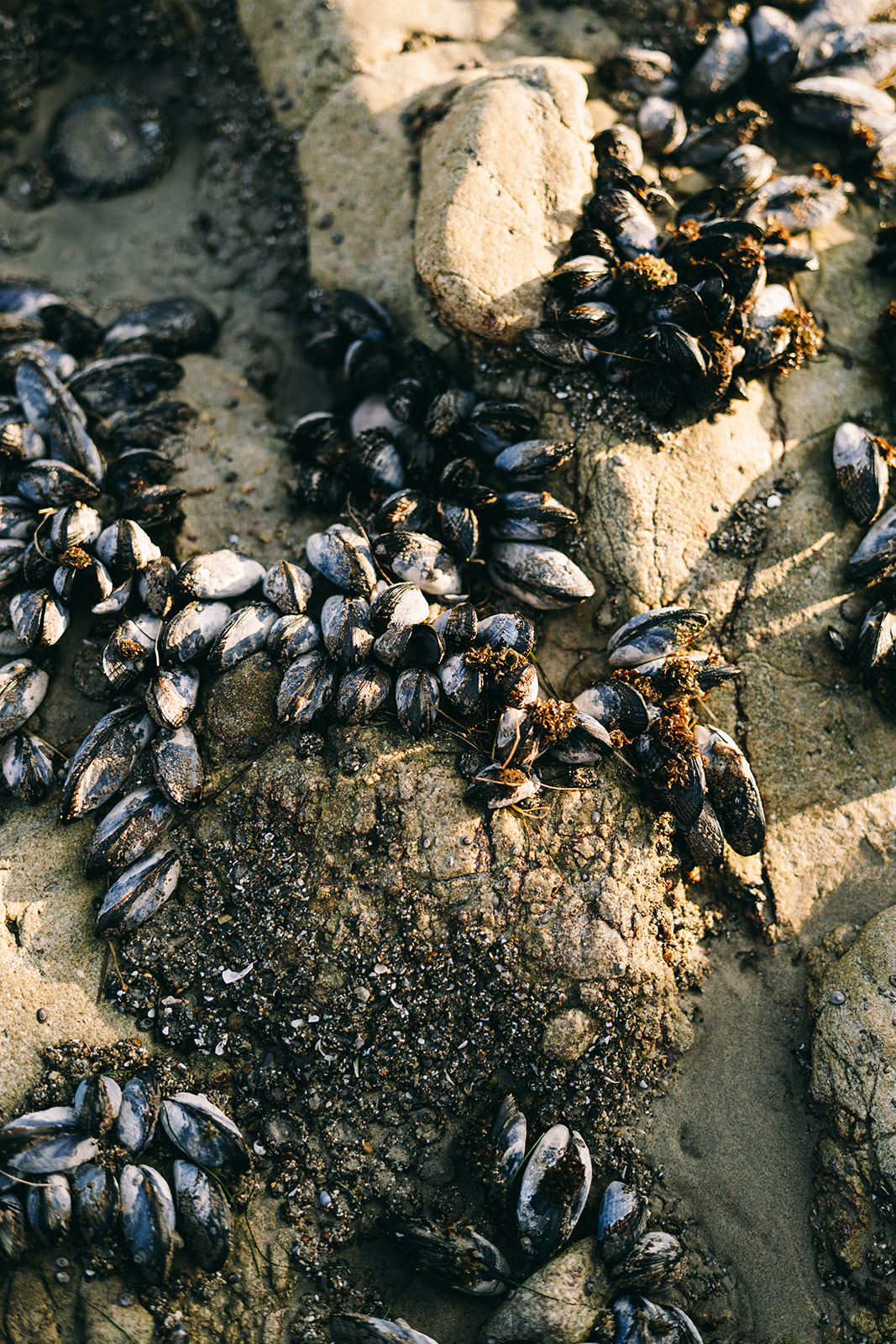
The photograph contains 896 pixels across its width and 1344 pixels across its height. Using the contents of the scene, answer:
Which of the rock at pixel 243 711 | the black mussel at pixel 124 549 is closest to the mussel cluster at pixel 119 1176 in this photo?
the rock at pixel 243 711

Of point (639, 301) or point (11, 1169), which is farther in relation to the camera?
point (639, 301)

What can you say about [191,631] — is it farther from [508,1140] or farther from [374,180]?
[374,180]

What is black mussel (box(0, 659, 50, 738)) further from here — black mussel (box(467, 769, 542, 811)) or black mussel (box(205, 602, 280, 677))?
black mussel (box(467, 769, 542, 811))

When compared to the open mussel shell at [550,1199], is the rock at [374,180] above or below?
above

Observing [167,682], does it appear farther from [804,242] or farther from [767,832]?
[804,242]

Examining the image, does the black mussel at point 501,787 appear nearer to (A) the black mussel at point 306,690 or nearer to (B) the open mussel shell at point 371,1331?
(A) the black mussel at point 306,690

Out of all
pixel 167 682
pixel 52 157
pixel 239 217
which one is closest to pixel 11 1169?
pixel 167 682

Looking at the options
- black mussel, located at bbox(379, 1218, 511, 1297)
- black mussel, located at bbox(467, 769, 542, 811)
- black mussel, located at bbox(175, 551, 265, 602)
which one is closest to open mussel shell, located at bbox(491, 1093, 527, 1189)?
black mussel, located at bbox(379, 1218, 511, 1297)
